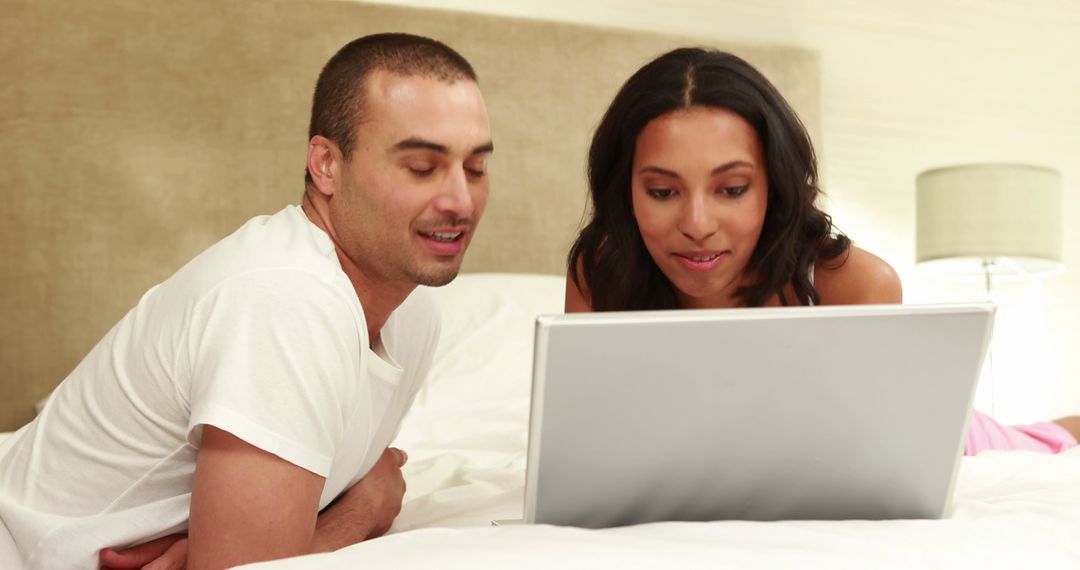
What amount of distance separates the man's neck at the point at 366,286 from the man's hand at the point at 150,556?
1.00 ft

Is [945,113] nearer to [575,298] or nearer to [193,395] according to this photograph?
[575,298]

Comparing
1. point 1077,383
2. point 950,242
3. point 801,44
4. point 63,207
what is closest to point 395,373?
point 63,207

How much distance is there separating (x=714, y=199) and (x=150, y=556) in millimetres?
855

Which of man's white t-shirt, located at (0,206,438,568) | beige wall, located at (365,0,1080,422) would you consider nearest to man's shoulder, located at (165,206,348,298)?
man's white t-shirt, located at (0,206,438,568)

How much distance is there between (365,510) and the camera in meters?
1.27

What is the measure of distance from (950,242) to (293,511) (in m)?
2.28

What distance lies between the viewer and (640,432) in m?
0.87

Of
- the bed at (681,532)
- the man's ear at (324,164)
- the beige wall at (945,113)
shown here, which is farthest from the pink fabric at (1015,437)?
the man's ear at (324,164)

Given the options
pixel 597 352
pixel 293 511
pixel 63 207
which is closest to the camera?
pixel 597 352

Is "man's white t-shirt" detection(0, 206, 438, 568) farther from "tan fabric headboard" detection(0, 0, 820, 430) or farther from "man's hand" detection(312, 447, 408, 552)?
"tan fabric headboard" detection(0, 0, 820, 430)

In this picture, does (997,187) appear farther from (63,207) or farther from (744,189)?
(63,207)

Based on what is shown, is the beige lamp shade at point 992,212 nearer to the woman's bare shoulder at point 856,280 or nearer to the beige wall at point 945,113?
the beige wall at point 945,113

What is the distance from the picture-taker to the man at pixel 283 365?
984 mm

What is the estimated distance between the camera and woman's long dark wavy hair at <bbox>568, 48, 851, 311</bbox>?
5.01ft
